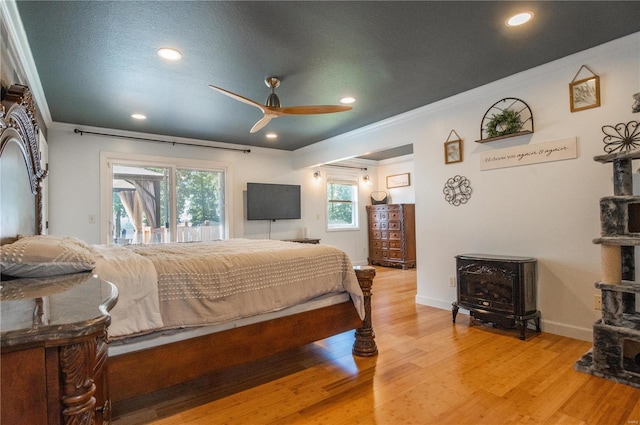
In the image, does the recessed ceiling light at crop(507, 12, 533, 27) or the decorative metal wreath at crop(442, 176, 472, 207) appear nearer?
the recessed ceiling light at crop(507, 12, 533, 27)

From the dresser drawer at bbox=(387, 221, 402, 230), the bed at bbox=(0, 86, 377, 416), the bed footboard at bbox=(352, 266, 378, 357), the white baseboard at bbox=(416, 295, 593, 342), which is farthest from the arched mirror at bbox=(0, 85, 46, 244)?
the dresser drawer at bbox=(387, 221, 402, 230)

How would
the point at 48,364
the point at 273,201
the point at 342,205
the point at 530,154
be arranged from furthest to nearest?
1. the point at 342,205
2. the point at 273,201
3. the point at 530,154
4. the point at 48,364

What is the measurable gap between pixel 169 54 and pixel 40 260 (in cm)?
194

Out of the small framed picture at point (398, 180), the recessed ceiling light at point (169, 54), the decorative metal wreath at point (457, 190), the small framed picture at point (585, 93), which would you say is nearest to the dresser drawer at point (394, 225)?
the small framed picture at point (398, 180)

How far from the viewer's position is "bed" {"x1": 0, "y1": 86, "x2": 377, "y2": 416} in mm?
1737

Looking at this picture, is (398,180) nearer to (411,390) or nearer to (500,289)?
(500,289)

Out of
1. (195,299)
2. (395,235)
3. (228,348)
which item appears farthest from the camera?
(395,235)

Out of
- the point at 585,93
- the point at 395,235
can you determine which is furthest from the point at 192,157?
the point at 585,93

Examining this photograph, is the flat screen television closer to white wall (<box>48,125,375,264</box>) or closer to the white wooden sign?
white wall (<box>48,125,375,264</box>)

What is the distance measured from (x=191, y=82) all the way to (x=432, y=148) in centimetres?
277

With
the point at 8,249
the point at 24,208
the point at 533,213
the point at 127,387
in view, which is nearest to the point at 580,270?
the point at 533,213

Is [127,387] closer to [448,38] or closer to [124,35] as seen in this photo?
[124,35]

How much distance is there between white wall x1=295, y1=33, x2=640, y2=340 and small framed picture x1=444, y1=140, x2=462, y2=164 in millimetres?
67

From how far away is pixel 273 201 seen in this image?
6141mm
